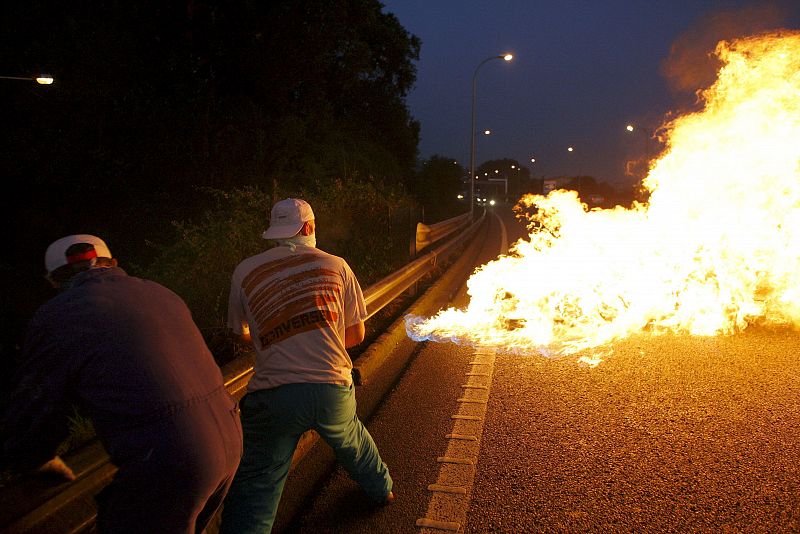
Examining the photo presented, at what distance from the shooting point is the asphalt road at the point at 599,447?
3234 millimetres

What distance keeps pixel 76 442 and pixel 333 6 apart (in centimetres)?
1777

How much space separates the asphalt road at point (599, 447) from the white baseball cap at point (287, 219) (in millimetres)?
1695

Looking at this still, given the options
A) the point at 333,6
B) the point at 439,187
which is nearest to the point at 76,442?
the point at 333,6

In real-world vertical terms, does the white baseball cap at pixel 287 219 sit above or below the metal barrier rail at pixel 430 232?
above

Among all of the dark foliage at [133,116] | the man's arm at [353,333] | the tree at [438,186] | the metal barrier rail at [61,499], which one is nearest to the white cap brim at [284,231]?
the man's arm at [353,333]

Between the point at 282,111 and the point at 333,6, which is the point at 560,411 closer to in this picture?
the point at 282,111

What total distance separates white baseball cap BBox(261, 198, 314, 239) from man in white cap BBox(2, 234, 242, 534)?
973mm

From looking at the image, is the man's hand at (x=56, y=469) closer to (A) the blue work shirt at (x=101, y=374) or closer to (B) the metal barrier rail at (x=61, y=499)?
(B) the metal barrier rail at (x=61, y=499)

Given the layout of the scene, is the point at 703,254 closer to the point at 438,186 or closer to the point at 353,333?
the point at 353,333

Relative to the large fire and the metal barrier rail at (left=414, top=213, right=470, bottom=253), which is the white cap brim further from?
the metal barrier rail at (left=414, top=213, right=470, bottom=253)

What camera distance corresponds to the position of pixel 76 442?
390cm

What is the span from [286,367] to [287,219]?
83cm

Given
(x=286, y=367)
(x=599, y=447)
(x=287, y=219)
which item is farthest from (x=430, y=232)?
(x=286, y=367)

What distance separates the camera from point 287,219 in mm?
3172
